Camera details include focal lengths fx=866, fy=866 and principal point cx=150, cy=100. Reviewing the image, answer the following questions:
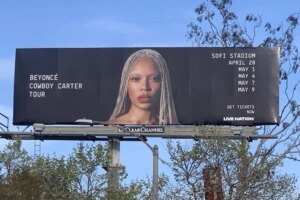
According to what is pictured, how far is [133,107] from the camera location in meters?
36.9

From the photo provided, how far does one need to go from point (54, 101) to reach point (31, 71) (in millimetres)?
1762

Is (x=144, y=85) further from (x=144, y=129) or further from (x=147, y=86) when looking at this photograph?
(x=144, y=129)

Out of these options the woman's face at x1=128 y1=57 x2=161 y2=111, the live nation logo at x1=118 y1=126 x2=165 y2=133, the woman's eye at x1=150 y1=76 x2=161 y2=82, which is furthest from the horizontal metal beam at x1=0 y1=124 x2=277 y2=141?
the woman's eye at x1=150 y1=76 x2=161 y2=82

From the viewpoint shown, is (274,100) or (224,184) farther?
(274,100)

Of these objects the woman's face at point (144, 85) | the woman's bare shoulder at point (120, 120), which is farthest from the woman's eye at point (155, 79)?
the woman's bare shoulder at point (120, 120)

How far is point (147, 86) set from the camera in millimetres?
37094

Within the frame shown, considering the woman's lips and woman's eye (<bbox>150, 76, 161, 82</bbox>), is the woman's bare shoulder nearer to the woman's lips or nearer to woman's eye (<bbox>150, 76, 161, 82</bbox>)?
the woman's lips

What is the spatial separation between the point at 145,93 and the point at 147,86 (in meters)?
0.35

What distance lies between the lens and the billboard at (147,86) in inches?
1431

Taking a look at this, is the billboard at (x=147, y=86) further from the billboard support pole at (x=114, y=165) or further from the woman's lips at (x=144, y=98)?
the billboard support pole at (x=114, y=165)

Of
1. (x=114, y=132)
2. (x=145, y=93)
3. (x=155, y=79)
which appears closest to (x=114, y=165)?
(x=114, y=132)

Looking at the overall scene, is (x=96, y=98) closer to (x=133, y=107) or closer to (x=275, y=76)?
(x=133, y=107)

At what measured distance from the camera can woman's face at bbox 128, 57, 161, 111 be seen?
121 ft

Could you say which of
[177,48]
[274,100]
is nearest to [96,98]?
[177,48]
